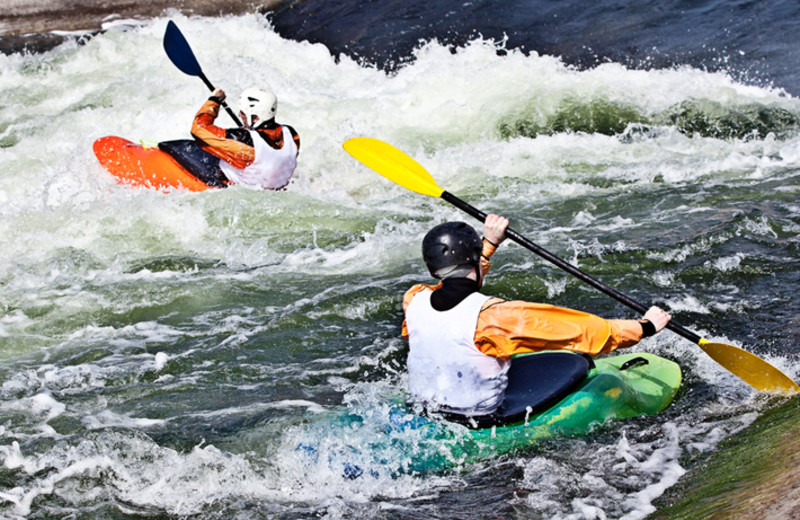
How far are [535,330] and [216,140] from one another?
4129mm

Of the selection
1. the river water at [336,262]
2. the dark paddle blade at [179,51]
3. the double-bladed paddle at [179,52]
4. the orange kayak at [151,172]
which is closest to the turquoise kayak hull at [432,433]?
the river water at [336,262]

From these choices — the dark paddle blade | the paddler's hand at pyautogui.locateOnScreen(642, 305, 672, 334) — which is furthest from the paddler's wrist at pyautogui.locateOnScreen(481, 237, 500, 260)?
the dark paddle blade

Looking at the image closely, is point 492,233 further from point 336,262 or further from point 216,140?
point 216,140

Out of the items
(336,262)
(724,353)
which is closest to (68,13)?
(336,262)

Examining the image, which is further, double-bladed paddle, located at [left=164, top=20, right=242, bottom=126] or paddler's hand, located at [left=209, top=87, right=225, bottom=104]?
double-bladed paddle, located at [left=164, top=20, right=242, bottom=126]

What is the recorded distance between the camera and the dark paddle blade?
7527 mm

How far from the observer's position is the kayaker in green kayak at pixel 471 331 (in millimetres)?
3271

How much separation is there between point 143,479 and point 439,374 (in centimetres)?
134

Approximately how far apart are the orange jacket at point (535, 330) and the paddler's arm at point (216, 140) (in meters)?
Answer: 3.88

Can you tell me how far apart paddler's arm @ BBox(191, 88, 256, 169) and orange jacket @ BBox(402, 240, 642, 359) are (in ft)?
12.7

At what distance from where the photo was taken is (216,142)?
6.60 m

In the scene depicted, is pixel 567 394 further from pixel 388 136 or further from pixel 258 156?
pixel 388 136

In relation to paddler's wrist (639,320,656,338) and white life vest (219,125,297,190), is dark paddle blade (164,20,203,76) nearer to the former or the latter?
white life vest (219,125,297,190)

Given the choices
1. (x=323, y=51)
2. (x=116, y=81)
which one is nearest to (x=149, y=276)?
(x=116, y=81)
